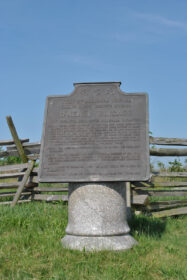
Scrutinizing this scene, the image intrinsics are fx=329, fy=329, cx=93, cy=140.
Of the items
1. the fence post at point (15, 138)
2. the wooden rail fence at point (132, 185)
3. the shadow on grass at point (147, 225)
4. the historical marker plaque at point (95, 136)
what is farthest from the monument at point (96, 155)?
the fence post at point (15, 138)

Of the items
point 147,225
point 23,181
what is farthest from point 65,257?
point 23,181

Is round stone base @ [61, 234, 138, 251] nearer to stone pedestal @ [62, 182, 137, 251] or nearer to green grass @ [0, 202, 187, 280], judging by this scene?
stone pedestal @ [62, 182, 137, 251]

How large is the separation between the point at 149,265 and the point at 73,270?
91 centimetres

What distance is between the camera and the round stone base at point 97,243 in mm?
4316

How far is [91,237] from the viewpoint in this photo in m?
4.45

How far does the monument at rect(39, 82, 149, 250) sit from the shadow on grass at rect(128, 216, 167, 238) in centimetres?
99

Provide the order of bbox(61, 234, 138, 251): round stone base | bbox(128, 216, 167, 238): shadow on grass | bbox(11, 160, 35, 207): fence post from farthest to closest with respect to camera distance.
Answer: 1. bbox(11, 160, 35, 207): fence post
2. bbox(128, 216, 167, 238): shadow on grass
3. bbox(61, 234, 138, 251): round stone base

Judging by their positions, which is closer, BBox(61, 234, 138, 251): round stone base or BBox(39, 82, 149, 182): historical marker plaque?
BBox(61, 234, 138, 251): round stone base

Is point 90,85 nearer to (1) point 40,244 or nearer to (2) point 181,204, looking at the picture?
(1) point 40,244

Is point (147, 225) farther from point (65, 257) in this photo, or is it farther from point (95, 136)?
point (65, 257)

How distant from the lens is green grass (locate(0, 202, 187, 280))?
3.62 meters

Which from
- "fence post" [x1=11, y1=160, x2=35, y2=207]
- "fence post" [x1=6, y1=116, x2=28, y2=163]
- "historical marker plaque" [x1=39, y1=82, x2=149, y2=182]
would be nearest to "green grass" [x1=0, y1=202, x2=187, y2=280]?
"historical marker plaque" [x1=39, y1=82, x2=149, y2=182]

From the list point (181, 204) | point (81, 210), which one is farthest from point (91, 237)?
point (181, 204)

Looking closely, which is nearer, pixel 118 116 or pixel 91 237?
pixel 91 237
